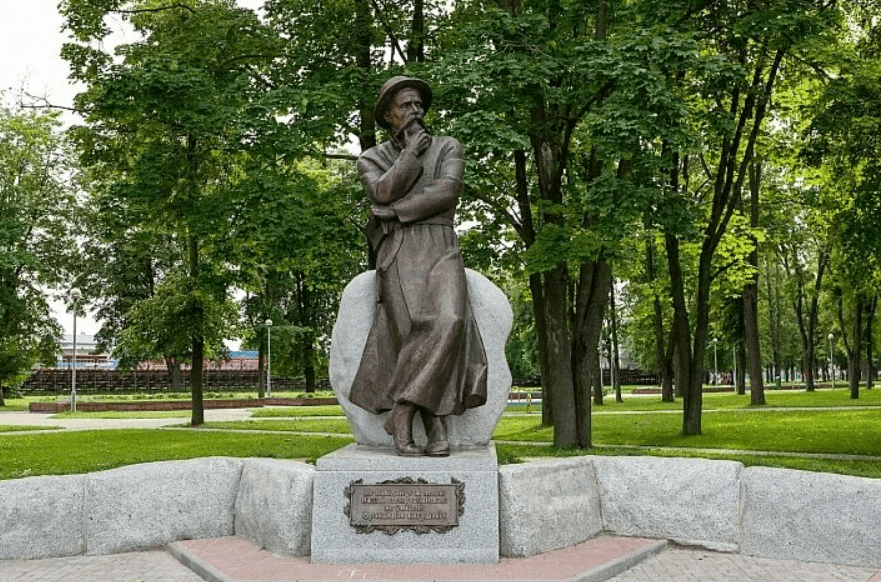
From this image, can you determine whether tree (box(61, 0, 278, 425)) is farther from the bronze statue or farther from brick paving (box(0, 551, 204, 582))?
brick paving (box(0, 551, 204, 582))

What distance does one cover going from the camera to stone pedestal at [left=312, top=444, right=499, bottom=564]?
6.48m

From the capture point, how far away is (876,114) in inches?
516

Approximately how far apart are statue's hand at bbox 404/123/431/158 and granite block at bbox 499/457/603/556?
2.73 meters

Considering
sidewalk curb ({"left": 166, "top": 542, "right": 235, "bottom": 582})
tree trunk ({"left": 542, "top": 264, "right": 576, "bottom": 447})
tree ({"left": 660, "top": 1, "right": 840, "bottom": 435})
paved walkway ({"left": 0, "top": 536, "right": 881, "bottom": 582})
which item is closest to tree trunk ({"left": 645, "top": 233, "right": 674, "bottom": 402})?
tree ({"left": 660, "top": 1, "right": 840, "bottom": 435})

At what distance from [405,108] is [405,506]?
332cm

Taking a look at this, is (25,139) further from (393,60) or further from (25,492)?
(25,492)

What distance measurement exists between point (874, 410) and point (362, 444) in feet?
72.7

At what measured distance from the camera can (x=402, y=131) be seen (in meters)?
7.67

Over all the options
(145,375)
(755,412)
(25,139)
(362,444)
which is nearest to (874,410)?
(755,412)

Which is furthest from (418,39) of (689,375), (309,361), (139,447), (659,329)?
(309,361)

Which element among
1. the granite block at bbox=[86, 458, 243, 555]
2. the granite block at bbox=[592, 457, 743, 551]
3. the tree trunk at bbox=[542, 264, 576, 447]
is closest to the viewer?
the granite block at bbox=[592, 457, 743, 551]

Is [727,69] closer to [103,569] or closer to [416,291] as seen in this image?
[416,291]

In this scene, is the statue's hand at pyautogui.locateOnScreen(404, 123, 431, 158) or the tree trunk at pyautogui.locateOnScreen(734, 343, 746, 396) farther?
the tree trunk at pyautogui.locateOnScreen(734, 343, 746, 396)

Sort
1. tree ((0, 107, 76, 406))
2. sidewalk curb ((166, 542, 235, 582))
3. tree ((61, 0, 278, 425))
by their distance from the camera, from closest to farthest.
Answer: sidewalk curb ((166, 542, 235, 582)) → tree ((61, 0, 278, 425)) → tree ((0, 107, 76, 406))
